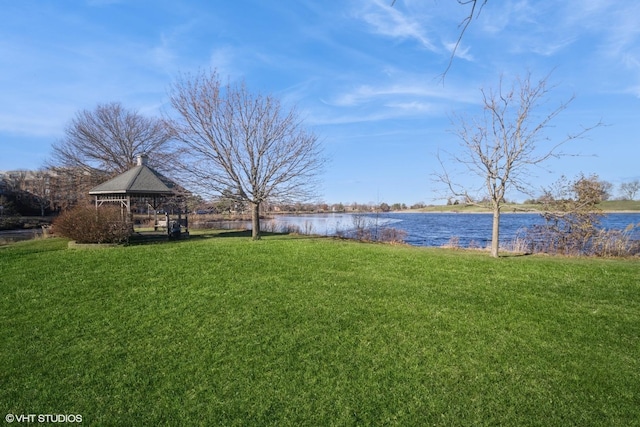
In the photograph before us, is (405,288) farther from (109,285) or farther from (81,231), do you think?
(81,231)

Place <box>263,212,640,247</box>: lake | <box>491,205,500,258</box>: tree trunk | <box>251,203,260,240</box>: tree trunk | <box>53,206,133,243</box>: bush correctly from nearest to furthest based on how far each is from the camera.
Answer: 1. <box>491,205,500,258</box>: tree trunk
2. <box>53,206,133,243</box>: bush
3. <box>251,203,260,240</box>: tree trunk
4. <box>263,212,640,247</box>: lake

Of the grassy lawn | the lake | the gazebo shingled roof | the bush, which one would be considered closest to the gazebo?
the gazebo shingled roof

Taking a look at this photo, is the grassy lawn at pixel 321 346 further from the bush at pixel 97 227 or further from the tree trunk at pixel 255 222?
the tree trunk at pixel 255 222

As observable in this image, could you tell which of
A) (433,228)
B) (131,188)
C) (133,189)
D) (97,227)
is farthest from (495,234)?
(433,228)

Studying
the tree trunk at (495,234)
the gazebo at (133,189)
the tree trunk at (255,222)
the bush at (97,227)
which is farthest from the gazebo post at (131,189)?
the tree trunk at (495,234)

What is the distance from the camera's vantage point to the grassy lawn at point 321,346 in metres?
3.22

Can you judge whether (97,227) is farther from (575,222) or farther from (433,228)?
(433,228)

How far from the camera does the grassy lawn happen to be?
322cm

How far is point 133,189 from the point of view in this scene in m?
16.4

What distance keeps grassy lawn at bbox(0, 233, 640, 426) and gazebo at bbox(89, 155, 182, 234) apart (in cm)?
897

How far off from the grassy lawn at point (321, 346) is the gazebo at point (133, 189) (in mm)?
8974

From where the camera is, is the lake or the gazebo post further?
the lake

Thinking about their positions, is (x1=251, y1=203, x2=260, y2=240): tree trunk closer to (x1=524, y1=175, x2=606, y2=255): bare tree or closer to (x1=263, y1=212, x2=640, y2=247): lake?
(x1=263, y1=212, x2=640, y2=247): lake

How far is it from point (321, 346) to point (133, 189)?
596 inches
